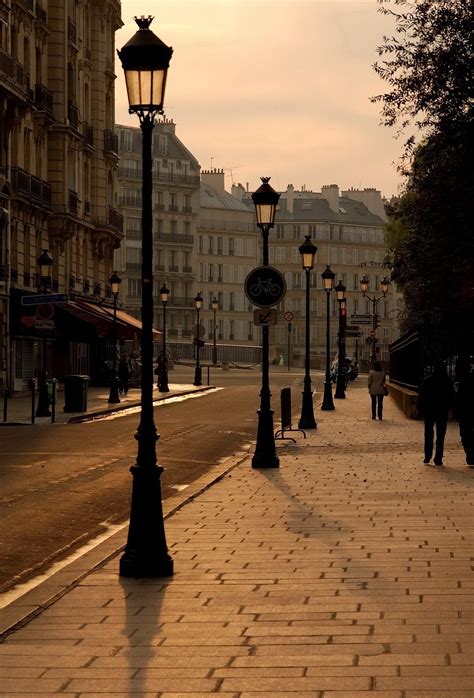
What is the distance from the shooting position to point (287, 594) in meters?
9.59

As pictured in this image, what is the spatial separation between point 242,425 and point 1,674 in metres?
28.7

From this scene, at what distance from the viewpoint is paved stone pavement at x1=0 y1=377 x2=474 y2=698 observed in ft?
23.0

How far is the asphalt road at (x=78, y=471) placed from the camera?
1336 centimetres

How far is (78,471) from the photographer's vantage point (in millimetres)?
21406

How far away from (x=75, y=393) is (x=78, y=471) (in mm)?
19783

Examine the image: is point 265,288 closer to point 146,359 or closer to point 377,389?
point 146,359

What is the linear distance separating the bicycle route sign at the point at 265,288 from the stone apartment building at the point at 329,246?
144m

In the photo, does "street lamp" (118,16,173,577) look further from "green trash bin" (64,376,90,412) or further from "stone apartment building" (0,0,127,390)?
"stone apartment building" (0,0,127,390)

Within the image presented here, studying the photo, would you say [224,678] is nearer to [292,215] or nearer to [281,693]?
[281,693]

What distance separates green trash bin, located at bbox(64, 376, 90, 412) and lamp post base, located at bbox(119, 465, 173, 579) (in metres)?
29.8

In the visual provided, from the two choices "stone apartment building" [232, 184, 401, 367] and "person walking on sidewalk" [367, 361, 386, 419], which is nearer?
"person walking on sidewalk" [367, 361, 386, 419]

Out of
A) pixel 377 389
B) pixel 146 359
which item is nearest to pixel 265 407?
pixel 146 359

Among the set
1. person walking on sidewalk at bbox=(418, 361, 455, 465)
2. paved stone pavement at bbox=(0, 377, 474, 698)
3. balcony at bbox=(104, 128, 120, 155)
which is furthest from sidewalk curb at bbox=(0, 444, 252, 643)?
balcony at bbox=(104, 128, 120, 155)

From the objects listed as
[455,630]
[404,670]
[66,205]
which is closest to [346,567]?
[455,630]
